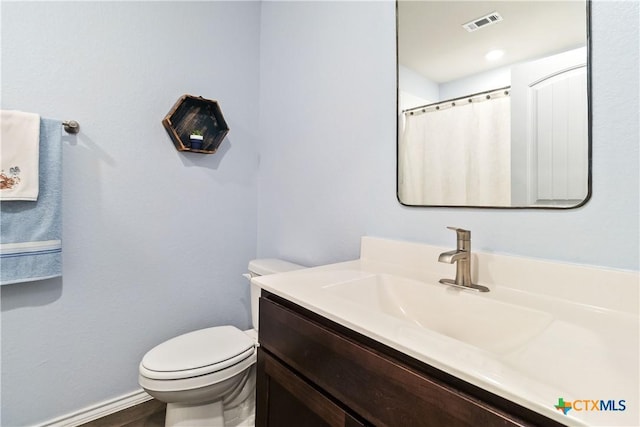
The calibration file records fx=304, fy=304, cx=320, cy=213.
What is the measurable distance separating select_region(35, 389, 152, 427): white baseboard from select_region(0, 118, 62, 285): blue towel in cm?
62

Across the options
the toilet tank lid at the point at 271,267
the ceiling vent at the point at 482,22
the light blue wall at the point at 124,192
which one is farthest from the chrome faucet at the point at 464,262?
the light blue wall at the point at 124,192

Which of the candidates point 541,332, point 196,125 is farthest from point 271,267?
point 541,332

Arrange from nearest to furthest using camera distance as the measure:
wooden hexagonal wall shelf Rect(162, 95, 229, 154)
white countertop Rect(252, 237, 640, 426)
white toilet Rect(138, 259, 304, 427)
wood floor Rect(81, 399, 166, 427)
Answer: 1. white countertop Rect(252, 237, 640, 426)
2. white toilet Rect(138, 259, 304, 427)
3. wood floor Rect(81, 399, 166, 427)
4. wooden hexagonal wall shelf Rect(162, 95, 229, 154)

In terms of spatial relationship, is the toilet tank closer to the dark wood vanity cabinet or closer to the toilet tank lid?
the toilet tank lid

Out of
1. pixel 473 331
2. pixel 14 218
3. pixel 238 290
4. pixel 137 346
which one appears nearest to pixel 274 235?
pixel 238 290

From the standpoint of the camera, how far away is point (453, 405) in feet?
1.43

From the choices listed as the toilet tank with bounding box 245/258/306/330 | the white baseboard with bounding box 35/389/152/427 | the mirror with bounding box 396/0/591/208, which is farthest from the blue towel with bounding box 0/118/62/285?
the mirror with bounding box 396/0/591/208

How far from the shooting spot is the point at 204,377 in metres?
1.13

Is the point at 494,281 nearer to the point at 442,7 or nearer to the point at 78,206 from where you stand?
the point at 442,7

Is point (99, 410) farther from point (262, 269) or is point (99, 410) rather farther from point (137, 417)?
point (262, 269)

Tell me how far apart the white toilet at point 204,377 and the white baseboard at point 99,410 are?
365mm

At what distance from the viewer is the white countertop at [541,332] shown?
0.38 meters

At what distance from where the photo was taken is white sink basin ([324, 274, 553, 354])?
2.13 feet

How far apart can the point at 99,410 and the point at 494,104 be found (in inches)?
78.1
